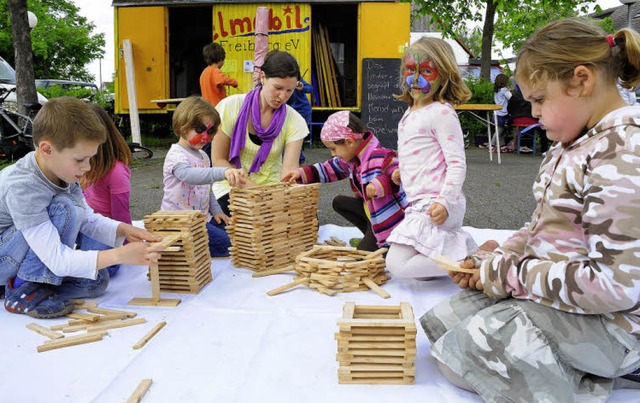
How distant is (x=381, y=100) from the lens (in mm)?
10047

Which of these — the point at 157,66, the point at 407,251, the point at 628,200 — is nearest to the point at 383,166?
the point at 407,251

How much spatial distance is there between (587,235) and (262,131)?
9.31 ft

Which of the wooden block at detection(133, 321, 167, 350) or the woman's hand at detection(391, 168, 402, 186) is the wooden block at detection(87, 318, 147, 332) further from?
the woman's hand at detection(391, 168, 402, 186)

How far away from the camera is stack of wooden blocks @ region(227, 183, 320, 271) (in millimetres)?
3635

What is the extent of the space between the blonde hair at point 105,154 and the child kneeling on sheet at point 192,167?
37 cm

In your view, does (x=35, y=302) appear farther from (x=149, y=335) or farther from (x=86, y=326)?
(x=149, y=335)

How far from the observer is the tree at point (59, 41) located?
35969mm

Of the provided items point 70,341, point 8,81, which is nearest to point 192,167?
point 70,341

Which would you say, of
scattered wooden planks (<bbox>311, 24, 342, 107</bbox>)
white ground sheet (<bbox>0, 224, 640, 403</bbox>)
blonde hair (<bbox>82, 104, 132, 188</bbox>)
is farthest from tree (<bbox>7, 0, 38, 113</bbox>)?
white ground sheet (<bbox>0, 224, 640, 403</bbox>)

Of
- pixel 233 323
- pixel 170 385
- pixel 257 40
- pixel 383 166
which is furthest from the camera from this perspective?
pixel 257 40

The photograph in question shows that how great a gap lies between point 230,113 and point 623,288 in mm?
3192

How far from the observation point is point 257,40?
7.70 m

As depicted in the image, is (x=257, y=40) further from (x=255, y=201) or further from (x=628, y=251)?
(x=628, y=251)

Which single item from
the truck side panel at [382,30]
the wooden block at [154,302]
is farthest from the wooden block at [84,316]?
the truck side panel at [382,30]
